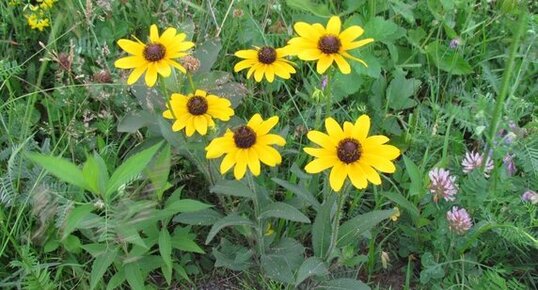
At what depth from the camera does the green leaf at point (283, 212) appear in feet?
4.12

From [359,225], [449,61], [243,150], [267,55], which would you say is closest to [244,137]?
[243,150]

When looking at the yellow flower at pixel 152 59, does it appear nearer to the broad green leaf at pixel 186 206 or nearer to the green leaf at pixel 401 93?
the broad green leaf at pixel 186 206

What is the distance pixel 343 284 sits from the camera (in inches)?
53.0

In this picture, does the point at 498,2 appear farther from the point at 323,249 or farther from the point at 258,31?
the point at 323,249

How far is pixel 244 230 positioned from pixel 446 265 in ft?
1.62

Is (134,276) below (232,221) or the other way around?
below

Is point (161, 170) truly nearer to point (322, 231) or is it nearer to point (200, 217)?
point (200, 217)

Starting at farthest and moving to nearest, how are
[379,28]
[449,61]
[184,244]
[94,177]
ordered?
[449,61], [379,28], [184,244], [94,177]

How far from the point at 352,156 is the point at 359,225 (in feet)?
0.90

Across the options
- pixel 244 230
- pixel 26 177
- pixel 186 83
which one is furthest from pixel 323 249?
pixel 26 177

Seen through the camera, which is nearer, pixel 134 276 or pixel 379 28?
pixel 134 276

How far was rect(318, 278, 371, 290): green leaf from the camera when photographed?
133 cm

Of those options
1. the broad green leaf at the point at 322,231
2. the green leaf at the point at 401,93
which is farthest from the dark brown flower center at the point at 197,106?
the green leaf at the point at 401,93

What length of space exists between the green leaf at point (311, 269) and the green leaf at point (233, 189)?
18 cm
